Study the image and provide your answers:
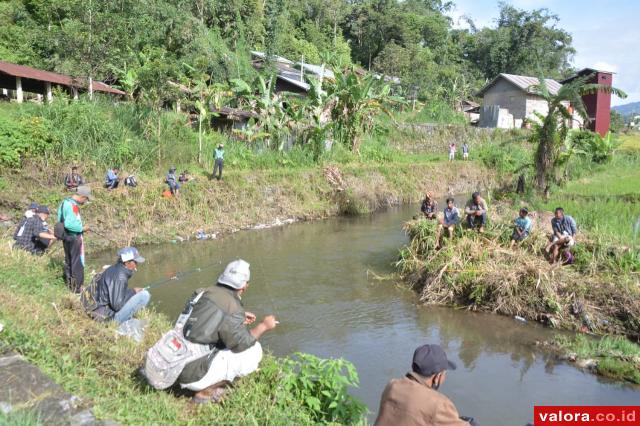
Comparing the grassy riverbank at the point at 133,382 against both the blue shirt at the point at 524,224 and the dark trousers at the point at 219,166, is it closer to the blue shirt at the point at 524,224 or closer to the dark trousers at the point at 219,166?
the blue shirt at the point at 524,224

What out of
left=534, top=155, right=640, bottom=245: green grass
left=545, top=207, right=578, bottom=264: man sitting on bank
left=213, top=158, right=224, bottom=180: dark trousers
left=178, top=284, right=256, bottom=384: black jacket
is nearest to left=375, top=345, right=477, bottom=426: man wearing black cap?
left=178, top=284, right=256, bottom=384: black jacket

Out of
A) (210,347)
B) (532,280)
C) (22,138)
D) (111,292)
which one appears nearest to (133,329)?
(111,292)

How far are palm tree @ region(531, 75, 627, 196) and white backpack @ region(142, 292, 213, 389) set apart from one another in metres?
13.0

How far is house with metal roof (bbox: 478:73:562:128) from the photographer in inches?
1475

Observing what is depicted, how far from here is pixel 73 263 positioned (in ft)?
24.0

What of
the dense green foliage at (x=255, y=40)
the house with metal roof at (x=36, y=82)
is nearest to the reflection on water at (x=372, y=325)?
the dense green foliage at (x=255, y=40)

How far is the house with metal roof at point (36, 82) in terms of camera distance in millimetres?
18938

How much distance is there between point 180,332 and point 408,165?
20154 mm

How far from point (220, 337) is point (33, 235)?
5.62 m

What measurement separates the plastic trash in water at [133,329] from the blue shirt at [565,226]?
749cm

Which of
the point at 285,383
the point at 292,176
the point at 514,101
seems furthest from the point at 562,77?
the point at 285,383

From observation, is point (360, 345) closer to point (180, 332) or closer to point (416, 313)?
point (416, 313)

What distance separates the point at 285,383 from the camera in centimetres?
438

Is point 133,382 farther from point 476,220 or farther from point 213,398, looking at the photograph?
point 476,220
